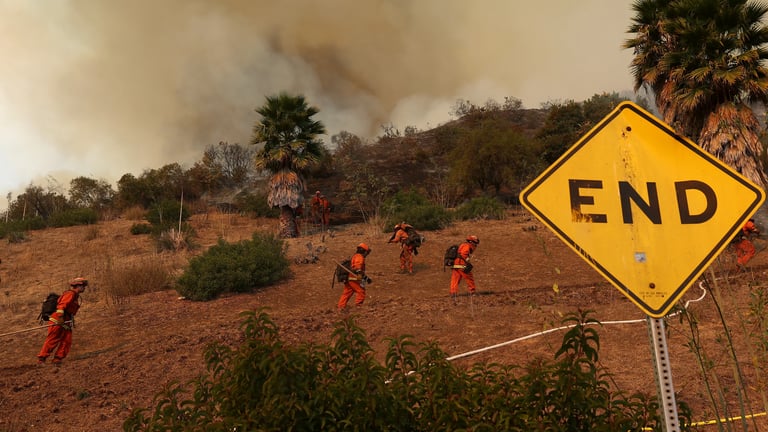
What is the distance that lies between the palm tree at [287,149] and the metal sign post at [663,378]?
20.9 metres

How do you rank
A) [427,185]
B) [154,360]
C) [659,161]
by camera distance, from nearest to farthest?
1. [659,161]
2. [154,360]
3. [427,185]

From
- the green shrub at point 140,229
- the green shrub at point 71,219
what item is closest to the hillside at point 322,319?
the green shrub at point 140,229

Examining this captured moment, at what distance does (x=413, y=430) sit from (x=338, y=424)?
529 mm

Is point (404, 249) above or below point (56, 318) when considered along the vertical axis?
above

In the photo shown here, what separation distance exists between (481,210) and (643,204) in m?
22.5

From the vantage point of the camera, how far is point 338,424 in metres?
2.68

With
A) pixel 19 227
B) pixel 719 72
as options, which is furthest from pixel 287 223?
pixel 719 72

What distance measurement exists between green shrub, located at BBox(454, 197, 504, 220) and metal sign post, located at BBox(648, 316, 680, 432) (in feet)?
73.1

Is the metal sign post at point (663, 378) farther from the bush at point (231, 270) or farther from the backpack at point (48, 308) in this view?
the bush at point (231, 270)

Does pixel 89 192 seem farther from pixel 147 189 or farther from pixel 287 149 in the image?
pixel 287 149

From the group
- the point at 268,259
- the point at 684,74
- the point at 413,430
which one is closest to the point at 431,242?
the point at 268,259

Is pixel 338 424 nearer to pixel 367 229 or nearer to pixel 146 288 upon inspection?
pixel 146 288

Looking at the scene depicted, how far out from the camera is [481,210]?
24.6 metres

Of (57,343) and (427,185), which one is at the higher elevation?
(427,185)
